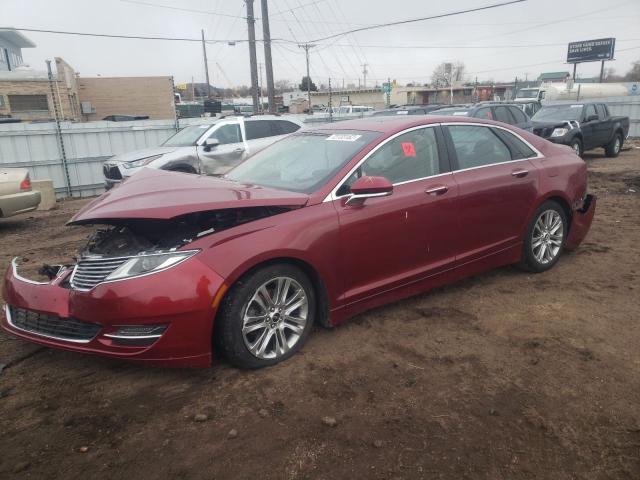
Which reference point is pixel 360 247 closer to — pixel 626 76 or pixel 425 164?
pixel 425 164

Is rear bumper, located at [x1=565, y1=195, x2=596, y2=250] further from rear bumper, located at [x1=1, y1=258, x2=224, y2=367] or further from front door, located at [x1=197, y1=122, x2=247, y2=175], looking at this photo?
front door, located at [x1=197, y1=122, x2=247, y2=175]

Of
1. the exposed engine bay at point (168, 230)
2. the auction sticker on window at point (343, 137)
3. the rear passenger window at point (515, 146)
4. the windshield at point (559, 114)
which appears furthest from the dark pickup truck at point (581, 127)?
the exposed engine bay at point (168, 230)

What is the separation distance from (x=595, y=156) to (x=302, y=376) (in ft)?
52.3

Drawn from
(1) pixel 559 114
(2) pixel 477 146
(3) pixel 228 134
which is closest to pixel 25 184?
(3) pixel 228 134

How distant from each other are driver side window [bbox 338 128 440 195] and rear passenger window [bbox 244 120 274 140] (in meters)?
7.10

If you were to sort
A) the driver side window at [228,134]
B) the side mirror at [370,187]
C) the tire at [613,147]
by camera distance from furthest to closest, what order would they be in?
1. the tire at [613,147]
2. the driver side window at [228,134]
3. the side mirror at [370,187]

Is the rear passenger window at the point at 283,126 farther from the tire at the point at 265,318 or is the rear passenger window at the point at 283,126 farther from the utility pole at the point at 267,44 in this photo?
the utility pole at the point at 267,44

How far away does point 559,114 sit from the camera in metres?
14.4

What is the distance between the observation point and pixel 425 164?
417 centimetres

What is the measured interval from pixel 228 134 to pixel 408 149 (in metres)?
7.25

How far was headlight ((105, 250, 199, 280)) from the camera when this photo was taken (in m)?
2.97

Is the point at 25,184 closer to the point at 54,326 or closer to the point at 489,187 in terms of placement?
the point at 54,326

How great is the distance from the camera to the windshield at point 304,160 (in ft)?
12.5

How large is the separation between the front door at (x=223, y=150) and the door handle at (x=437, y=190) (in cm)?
646
